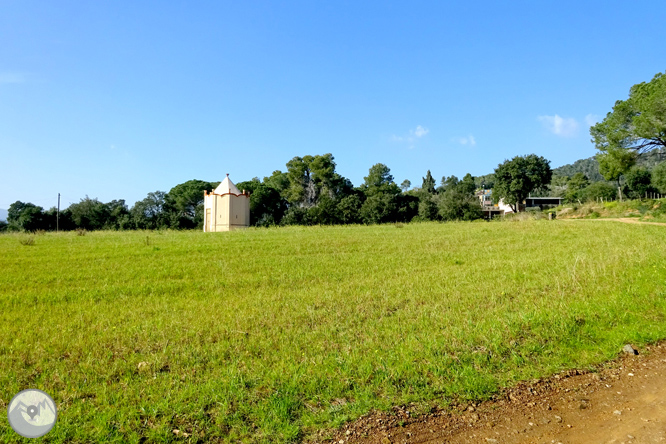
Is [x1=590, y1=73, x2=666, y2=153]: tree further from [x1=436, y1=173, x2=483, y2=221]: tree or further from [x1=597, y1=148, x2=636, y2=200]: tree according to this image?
[x1=436, y1=173, x2=483, y2=221]: tree

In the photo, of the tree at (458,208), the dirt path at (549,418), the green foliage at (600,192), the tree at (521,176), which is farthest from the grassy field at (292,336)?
the green foliage at (600,192)

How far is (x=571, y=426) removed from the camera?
11.5ft

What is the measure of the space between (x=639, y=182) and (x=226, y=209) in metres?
66.1

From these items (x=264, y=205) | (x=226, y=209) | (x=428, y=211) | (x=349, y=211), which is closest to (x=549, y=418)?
(x=226, y=209)

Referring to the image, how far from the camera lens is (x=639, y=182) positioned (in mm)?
66125

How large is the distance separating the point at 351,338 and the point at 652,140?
36401 millimetres

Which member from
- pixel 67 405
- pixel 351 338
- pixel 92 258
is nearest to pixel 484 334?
pixel 351 338

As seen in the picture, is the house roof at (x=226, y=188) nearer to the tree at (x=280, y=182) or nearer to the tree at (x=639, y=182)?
the tree at (x=280, y=182)

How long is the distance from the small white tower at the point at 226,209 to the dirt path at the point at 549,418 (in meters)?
39.8

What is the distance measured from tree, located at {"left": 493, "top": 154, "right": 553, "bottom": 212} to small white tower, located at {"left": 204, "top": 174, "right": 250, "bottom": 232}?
35717 mm

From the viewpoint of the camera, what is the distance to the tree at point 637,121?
28344 millimetres

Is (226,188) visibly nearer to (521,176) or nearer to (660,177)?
(521,176)

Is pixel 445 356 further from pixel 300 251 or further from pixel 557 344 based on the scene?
pixel 300 251

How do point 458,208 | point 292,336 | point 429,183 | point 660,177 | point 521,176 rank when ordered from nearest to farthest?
point 292,336
point 458,208
point 660,177
point 521,176
point 429,183
